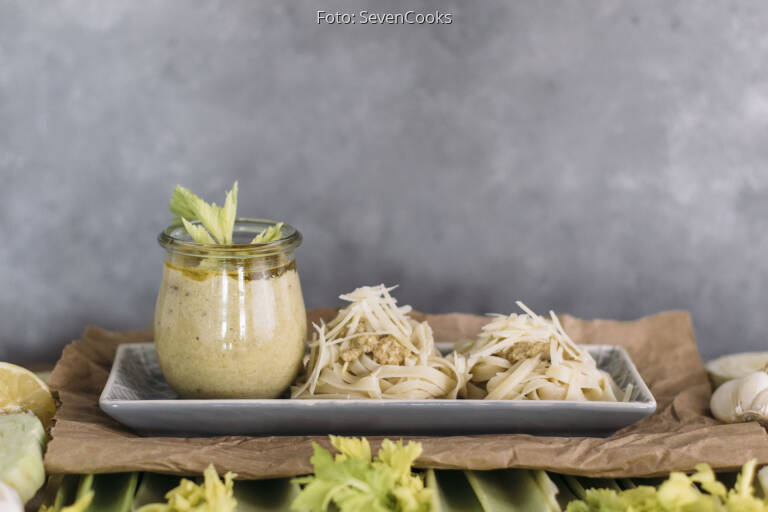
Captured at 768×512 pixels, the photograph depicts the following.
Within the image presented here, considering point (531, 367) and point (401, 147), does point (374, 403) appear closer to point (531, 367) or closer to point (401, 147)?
point (531, 367)

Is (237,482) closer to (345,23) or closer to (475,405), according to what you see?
(475,405)

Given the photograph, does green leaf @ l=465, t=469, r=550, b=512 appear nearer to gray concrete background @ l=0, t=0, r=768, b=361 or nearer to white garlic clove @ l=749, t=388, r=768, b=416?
white garlic clove @ l=749, t=388, r=768, b=416

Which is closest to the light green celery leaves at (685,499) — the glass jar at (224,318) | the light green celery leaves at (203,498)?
the light green celery leaves at (203,498)

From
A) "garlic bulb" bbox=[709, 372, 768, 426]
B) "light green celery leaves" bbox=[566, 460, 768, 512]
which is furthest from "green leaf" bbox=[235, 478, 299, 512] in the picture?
"garlic bulb" bbox=[709, 372, 768, 426]

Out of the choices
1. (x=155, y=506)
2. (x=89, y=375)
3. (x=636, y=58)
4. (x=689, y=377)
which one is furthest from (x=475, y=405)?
(x=636, y=58)

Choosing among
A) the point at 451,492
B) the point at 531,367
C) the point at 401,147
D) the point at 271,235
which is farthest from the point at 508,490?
the point at 401,147

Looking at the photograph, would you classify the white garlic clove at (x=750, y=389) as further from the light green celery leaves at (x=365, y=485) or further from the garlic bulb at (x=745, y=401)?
the light green celery leaves at (x=365, y=485)
